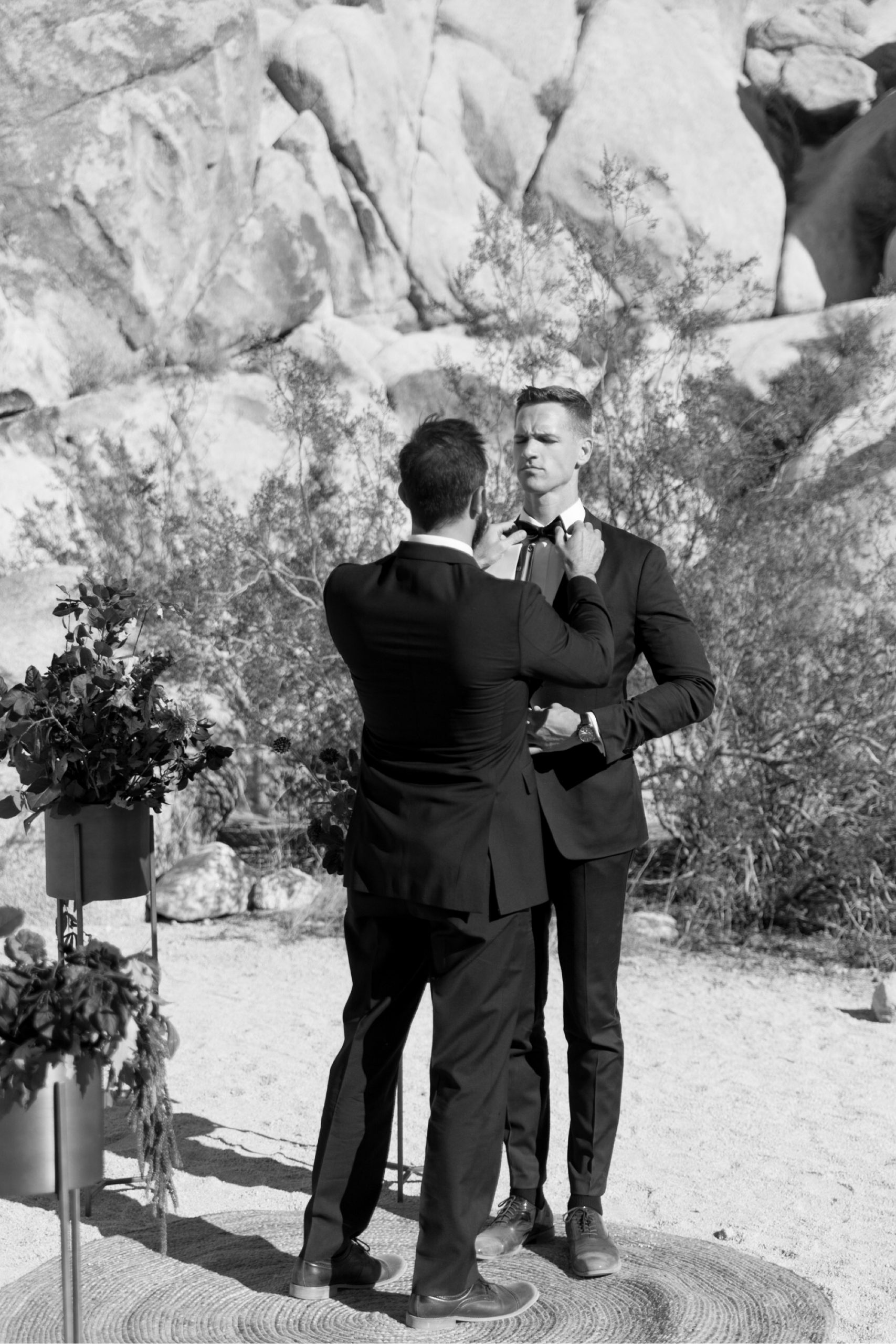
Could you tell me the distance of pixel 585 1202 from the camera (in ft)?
9.77

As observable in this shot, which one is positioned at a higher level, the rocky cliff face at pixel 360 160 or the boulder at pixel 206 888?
the rocky cliff face at pixel 360 160

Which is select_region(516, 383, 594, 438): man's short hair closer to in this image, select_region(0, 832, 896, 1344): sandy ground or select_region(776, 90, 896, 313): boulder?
select_region(0, 832, 896, 1344): sandy ground

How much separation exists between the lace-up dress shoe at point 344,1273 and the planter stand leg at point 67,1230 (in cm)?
47

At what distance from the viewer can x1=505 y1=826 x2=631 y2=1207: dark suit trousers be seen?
293 cm

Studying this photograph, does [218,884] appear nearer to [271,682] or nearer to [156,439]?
[271,682]

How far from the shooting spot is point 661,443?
24.9 feet

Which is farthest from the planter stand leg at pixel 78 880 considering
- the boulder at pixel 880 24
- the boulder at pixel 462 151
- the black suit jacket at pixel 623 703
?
the boulder at pixel 880 24

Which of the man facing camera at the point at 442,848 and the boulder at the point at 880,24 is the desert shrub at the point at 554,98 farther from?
the man facing camera at the point at 442,848

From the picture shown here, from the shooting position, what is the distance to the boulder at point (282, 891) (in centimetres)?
748

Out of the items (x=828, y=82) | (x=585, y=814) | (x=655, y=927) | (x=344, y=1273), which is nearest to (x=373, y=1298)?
(x=344, y=1273)

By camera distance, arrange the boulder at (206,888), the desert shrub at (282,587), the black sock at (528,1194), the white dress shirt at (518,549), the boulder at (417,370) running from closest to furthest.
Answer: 1. the white dress shirt at (518,549)
2. the black sock at (528,1194)
3. the boulder at (206,888)
4. the desert shrub at (282,587)
5. the boulder at (417,370)

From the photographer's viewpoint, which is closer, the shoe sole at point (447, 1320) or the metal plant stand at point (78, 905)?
the shoe sole at point (447, 1320)

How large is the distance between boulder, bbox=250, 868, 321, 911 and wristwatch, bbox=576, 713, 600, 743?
4.80 m

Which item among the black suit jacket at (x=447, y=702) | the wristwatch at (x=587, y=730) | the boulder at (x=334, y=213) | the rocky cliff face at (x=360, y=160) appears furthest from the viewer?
the boulder at (x=334, y=213)
